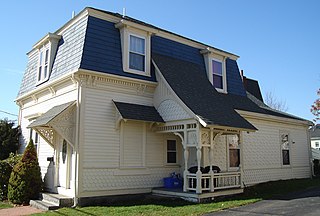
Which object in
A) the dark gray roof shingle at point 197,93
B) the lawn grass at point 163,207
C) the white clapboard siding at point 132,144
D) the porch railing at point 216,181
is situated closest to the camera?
the lawn grass at point 163,207

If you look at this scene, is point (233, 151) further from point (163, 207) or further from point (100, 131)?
point (100, 131)

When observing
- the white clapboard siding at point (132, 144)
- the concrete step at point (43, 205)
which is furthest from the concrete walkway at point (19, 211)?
the white clapboard siding at point (132, 144)

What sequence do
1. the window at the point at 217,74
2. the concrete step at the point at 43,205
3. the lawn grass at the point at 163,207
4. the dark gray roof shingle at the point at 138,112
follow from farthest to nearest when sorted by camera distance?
1. the window at the point at 217,74
2. the dark gray roof shingle at the point at 138,112
3. the concrete step at the point at 43,205
4. the lawn grass at the point at 163,207

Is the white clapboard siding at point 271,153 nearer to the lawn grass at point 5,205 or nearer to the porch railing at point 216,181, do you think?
the porch railing at point 216,181

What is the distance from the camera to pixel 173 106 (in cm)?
1430

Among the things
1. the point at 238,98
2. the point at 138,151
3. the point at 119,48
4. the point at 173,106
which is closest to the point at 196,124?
the point at 173,106

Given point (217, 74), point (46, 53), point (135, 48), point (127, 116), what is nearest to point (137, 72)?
point (135, 48)

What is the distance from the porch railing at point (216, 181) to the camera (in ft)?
43.4

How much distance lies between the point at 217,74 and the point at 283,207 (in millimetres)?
9662

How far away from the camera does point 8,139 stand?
1984 centimetres

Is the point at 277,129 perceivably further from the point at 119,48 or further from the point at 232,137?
the point at 119,48

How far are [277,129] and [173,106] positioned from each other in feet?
29.9

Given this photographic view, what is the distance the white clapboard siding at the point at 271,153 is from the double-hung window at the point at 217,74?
2.67 metres

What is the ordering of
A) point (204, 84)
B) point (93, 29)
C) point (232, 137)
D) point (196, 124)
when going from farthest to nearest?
point (232, 137), point (204, 84), point (93, 29), point (196, 124)
